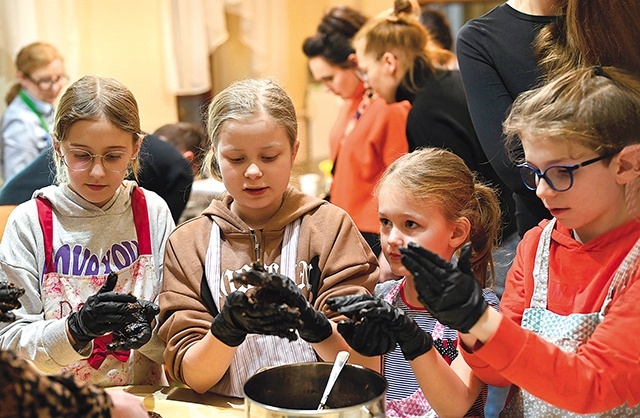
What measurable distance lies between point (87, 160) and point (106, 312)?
36 cm

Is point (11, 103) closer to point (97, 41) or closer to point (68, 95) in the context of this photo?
point (97, 41)

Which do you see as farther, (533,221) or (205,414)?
(533,221)

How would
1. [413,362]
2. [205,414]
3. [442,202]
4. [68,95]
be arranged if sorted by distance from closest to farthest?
[413,362] → [205,414] → [442,202] → [68,95]

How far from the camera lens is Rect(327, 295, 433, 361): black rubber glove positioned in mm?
1205

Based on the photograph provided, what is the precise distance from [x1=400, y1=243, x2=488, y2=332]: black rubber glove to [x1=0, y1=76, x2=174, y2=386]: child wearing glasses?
0.64 metres

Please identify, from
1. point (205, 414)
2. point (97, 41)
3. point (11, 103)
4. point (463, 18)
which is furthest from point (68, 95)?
point (463, 18)

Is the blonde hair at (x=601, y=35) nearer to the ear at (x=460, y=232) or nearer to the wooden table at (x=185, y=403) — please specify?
the ear at (x=460, y=232)

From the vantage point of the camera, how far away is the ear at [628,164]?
123 cm

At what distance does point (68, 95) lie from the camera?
162 cm

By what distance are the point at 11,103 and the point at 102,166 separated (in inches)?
110

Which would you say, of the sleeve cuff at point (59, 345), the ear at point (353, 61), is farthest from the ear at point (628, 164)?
the ear at point (353, 61)

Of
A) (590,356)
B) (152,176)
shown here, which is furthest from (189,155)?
(590,356)

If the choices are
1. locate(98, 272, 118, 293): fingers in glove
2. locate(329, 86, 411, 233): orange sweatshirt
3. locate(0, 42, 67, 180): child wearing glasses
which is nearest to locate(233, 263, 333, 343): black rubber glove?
locate(98, 272, 118, 293): fingers in glove

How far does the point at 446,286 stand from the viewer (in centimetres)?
107
